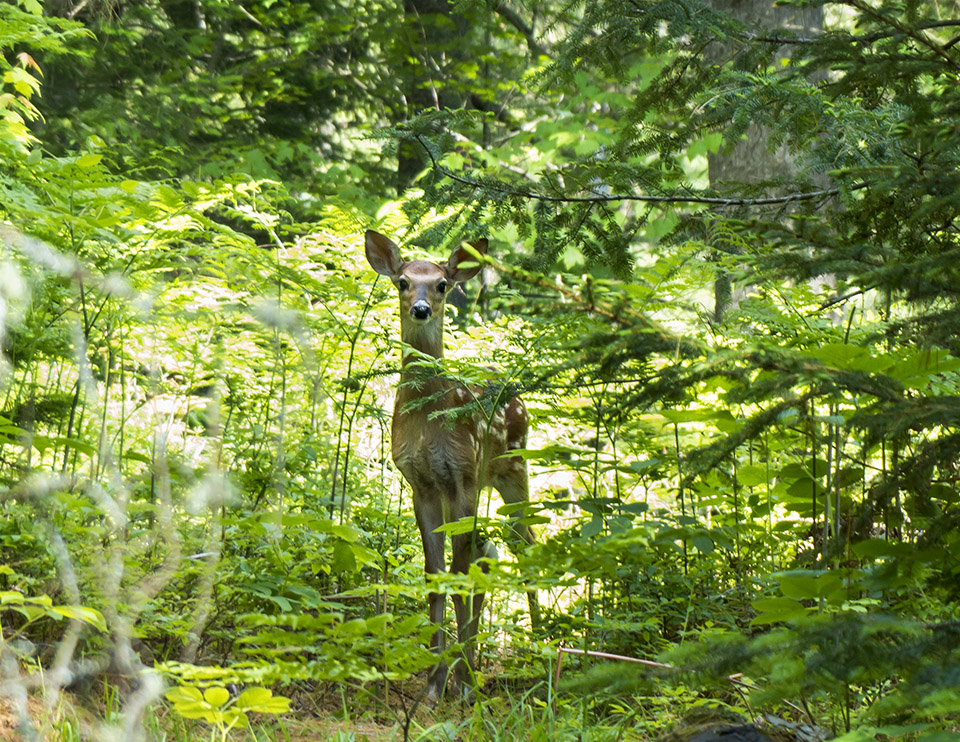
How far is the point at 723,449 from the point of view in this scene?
7.89 feet

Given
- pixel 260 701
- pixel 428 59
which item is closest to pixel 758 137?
pixel 428 59

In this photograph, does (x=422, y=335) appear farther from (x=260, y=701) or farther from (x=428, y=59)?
(x=428, y=59)

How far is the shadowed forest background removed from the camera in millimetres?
2350

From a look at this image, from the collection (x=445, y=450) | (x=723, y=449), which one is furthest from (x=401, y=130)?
(x=723, y=449)

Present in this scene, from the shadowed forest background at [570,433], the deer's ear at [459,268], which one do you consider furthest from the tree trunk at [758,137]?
the deer's ear at [459,268]

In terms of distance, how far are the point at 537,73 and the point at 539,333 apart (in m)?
1.52

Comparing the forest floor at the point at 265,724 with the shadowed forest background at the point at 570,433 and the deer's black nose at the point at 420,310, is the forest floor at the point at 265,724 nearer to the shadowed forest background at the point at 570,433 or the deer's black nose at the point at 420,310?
the shadowed forest background at the point at 570,433

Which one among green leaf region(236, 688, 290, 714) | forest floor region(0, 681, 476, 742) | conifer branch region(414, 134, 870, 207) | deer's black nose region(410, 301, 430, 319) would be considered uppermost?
conifer branch region(414, 134, 870, 207)

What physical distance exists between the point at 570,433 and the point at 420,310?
1.95 meters

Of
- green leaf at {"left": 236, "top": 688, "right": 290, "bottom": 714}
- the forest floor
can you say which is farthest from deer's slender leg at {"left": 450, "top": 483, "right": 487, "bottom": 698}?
green leaf at {"left": 236, "top": 688, "right": 290, "bottom": 714}

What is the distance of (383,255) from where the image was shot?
5.70 m

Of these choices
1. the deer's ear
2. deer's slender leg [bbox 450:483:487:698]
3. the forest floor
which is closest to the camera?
the forest floor

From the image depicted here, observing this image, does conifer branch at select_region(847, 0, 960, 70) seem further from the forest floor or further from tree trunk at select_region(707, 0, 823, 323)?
tree trunk at select_region(707, 0, 823, 323)

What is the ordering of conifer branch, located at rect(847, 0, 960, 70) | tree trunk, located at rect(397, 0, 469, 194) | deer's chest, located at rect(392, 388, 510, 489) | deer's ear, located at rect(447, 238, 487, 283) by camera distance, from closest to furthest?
conifer branch, located at rect(847, 0, 960, 70)
deer's chest, located at rect(392, 388, 510, 489)
deer's ear, located at rect(447, 238, 487, 283)
tree trunk, located at rect(397, 0, 469, 194)
